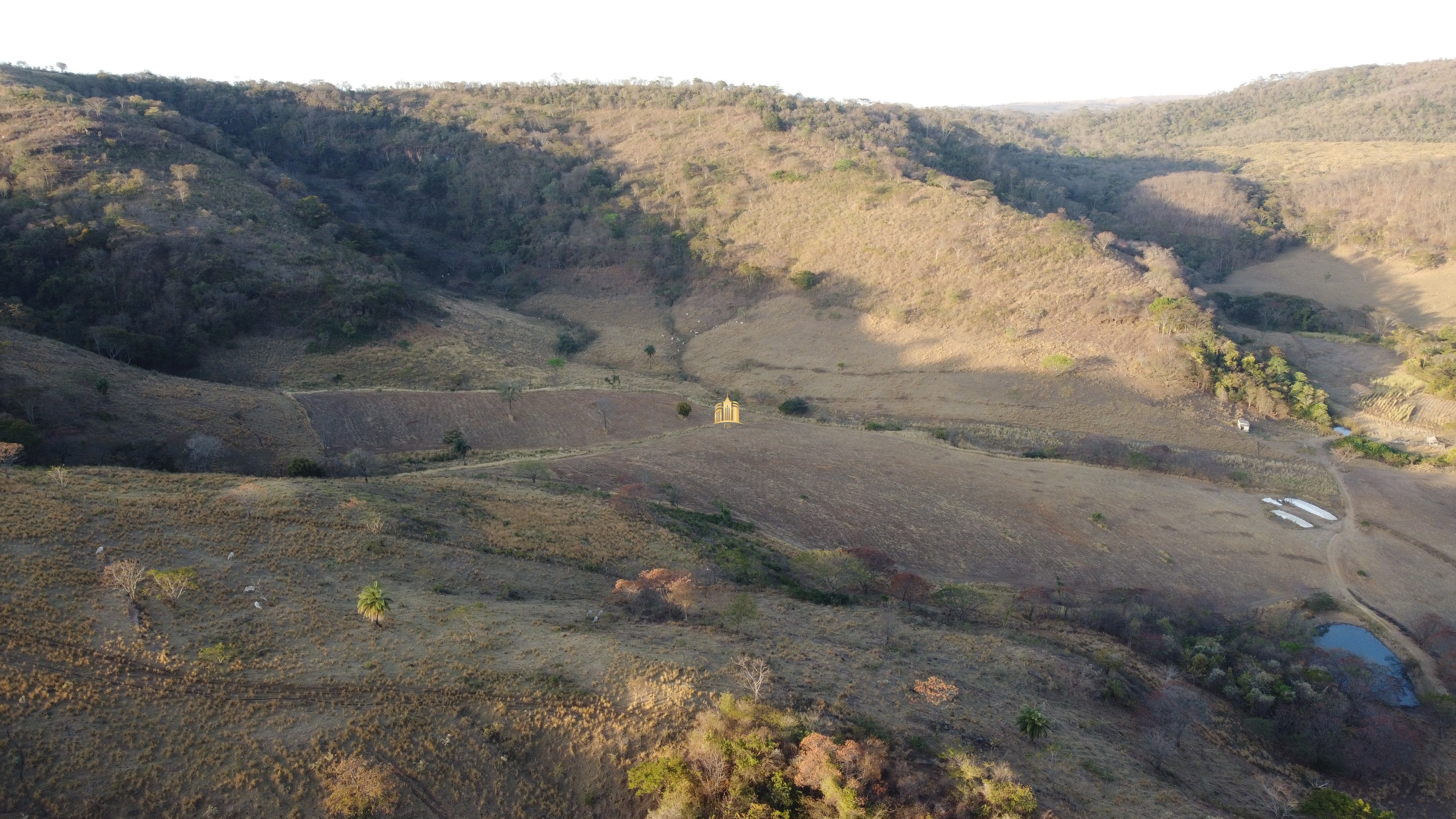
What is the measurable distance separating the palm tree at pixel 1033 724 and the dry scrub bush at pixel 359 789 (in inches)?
500

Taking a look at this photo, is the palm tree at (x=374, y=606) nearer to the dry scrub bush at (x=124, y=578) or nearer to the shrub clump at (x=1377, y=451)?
the dry scrub bush at (x=124, y=578)

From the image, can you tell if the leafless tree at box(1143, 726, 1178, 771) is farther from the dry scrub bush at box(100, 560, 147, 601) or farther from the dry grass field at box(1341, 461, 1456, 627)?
the dry scrub bush at box(100, 560, 147, 601)

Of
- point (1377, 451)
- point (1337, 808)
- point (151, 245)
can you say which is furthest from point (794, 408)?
point (151, 245)

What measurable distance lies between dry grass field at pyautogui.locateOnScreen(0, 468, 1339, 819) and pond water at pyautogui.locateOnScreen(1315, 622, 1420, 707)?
8.36 meters

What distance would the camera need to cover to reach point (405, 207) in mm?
81875

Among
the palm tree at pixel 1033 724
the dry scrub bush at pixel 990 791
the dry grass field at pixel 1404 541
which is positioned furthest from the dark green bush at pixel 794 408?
the dry scrub bush at pixel 990 791

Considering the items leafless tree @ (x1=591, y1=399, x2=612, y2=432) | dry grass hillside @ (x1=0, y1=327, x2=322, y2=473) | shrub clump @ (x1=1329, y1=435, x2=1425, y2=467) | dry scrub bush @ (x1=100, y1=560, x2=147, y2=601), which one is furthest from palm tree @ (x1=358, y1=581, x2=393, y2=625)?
shrub clump @ (x1=1329, y1=435, x2=1425, y2=467)

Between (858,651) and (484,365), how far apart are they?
36.0 metres

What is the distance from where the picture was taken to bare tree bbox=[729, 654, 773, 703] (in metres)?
15.0

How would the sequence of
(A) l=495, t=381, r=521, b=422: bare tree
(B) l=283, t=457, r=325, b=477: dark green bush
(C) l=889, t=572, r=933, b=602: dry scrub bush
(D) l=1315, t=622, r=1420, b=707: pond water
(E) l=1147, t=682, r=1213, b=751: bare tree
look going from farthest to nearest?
(A) l=495, t=381, r=521, b=422: bare tree < (B) l=283, t=457, r=325, b=477: dark green bush < (C) l=889, t=572, r=933, b=602: dry scrub bush < (D) l=1315, t=622, r=1420, b=707: pond water < (E) l=1147, t=682, r=1213, b=751: bare tree

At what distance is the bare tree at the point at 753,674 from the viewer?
14953 millimetres

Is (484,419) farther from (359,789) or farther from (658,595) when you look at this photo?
(359,789)

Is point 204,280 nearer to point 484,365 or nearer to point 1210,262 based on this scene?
point 484,365

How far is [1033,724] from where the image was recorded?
53.6 feet
